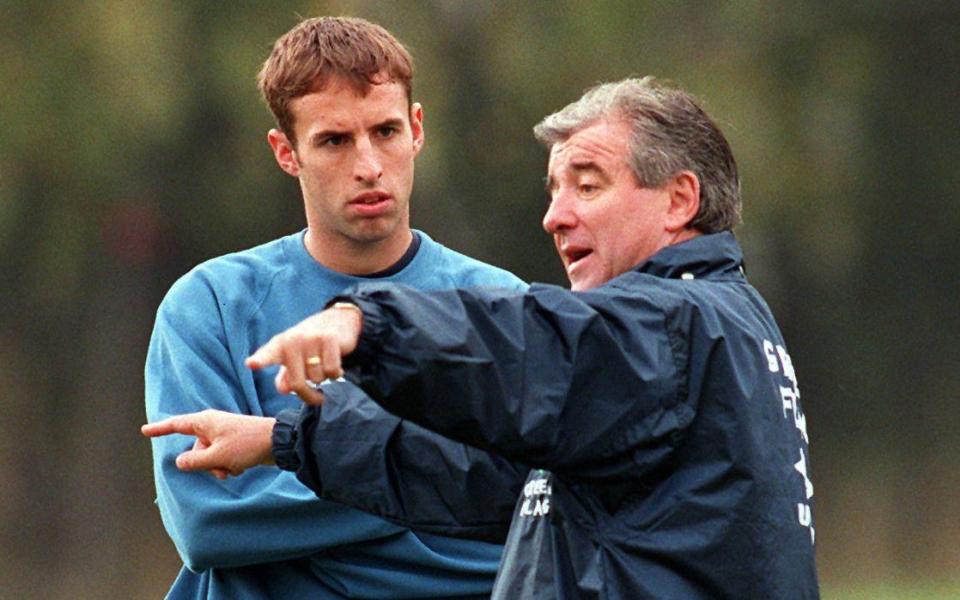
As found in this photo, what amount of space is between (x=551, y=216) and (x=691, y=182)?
0.91ft

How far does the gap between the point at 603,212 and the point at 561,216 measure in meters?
0.08

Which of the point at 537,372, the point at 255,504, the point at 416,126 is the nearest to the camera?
the point at 537,372

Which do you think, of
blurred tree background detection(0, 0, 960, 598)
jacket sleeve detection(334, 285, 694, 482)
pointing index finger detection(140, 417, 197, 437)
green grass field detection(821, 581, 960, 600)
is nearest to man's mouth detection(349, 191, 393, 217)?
pointing index finger detection(140, 417, 197, 437)

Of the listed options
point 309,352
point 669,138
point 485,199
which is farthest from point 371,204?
point 485,199

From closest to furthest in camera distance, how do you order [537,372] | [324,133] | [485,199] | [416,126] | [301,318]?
1. [537,372]
2. [301,318]
3. [324,133]
4. [416,126]
5. [485,199]

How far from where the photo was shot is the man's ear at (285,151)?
4.69 m

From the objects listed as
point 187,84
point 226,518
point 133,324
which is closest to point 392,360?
point 226,518

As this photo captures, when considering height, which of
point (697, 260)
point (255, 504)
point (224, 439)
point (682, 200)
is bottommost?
point (255, 504)

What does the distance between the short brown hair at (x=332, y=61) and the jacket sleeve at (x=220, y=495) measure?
55 centimetres

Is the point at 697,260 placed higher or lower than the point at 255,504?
higher

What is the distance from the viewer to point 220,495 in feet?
14.0

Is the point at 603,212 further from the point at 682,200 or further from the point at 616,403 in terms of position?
the point at 616,403

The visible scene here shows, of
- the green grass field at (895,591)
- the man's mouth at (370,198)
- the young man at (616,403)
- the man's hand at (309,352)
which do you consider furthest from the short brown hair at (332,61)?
the green grass field at (895,591)

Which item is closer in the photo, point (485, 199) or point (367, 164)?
point (367, 164)
